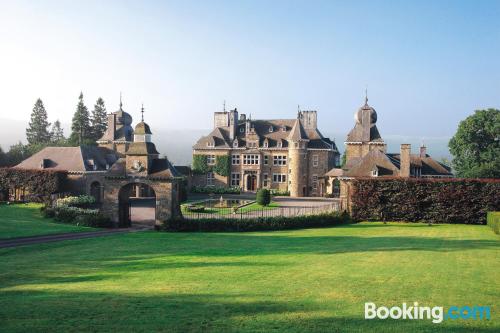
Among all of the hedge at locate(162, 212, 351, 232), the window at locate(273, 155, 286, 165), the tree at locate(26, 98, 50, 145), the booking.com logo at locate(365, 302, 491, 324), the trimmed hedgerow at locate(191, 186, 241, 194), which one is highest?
the tree at locate(26, 98, 50, 145)

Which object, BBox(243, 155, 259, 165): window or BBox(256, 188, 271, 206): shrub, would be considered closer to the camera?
BBox(256, 188, 271, 206): shrub

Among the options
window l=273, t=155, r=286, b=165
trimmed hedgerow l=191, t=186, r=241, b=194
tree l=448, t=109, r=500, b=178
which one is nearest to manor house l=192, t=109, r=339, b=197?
window l=273, t=155, r=286, b=165

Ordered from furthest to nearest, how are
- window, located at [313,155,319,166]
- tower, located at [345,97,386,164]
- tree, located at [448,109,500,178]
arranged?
window, located at [313,155,319,166]
tower, located at [345,97,386,164]
tree, located at [448,109,500,178]

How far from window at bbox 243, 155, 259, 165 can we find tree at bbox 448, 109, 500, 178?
2799 cm

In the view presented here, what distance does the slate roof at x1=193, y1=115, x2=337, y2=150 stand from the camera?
206 ft

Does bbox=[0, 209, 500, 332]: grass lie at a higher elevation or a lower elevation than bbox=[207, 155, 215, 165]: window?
lower

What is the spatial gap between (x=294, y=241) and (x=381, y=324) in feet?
48.4

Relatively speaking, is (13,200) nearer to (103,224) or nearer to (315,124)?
(103,224)

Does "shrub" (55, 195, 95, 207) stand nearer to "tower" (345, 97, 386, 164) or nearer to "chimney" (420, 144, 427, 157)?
"tower" (345, 97, 386, 164)

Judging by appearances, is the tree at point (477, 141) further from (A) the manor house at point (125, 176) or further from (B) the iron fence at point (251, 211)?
(A) the manor house at point (125, 176)

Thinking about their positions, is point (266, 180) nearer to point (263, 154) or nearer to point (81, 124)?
point (263, 154)

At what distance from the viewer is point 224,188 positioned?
6194 centimetres

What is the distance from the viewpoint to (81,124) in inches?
3450

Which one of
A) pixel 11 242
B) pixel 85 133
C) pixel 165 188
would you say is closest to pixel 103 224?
pixel 165 188
